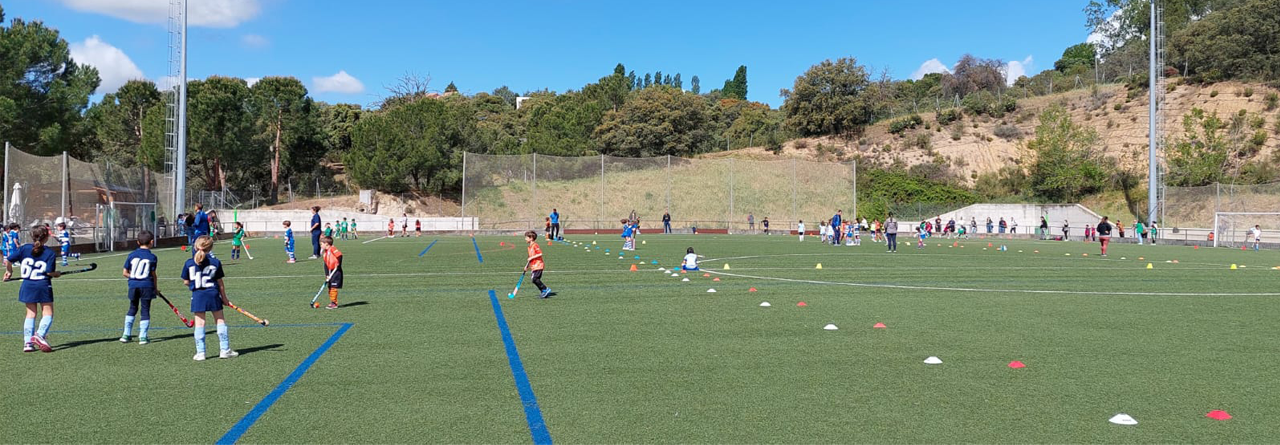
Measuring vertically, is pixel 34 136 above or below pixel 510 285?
above

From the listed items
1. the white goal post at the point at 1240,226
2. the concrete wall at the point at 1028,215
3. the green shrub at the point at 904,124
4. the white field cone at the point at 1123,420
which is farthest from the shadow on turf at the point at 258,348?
the green shrub at the point at 904,124

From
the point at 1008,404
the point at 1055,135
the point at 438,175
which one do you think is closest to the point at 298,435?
the point at 1008,404

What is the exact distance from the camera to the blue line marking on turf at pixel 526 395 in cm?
543

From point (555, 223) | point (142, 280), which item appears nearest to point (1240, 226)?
point (555, 223)

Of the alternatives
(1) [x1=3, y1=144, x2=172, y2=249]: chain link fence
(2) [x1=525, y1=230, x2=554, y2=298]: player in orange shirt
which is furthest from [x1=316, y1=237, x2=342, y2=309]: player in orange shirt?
(1) [x1=3, y1=144, x2=172, y2=249]: chain link fence

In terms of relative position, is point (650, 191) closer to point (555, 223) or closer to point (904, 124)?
point (555, 223)

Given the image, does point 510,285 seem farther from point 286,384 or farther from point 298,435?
point 298,435

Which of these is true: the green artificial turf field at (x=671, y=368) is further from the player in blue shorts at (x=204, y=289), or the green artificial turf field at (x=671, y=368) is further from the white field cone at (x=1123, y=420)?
the player in blue shorts at (x=204, y=289)

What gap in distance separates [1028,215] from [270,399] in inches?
2207

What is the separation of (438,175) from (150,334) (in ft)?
176

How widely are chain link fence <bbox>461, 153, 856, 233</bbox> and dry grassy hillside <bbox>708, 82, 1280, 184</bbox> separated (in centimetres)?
2163

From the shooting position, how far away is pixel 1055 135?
61812 mm

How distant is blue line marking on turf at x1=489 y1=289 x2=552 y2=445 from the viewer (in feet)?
17.8

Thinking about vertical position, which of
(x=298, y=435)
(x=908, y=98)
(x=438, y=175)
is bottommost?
(x=298, y=435)
